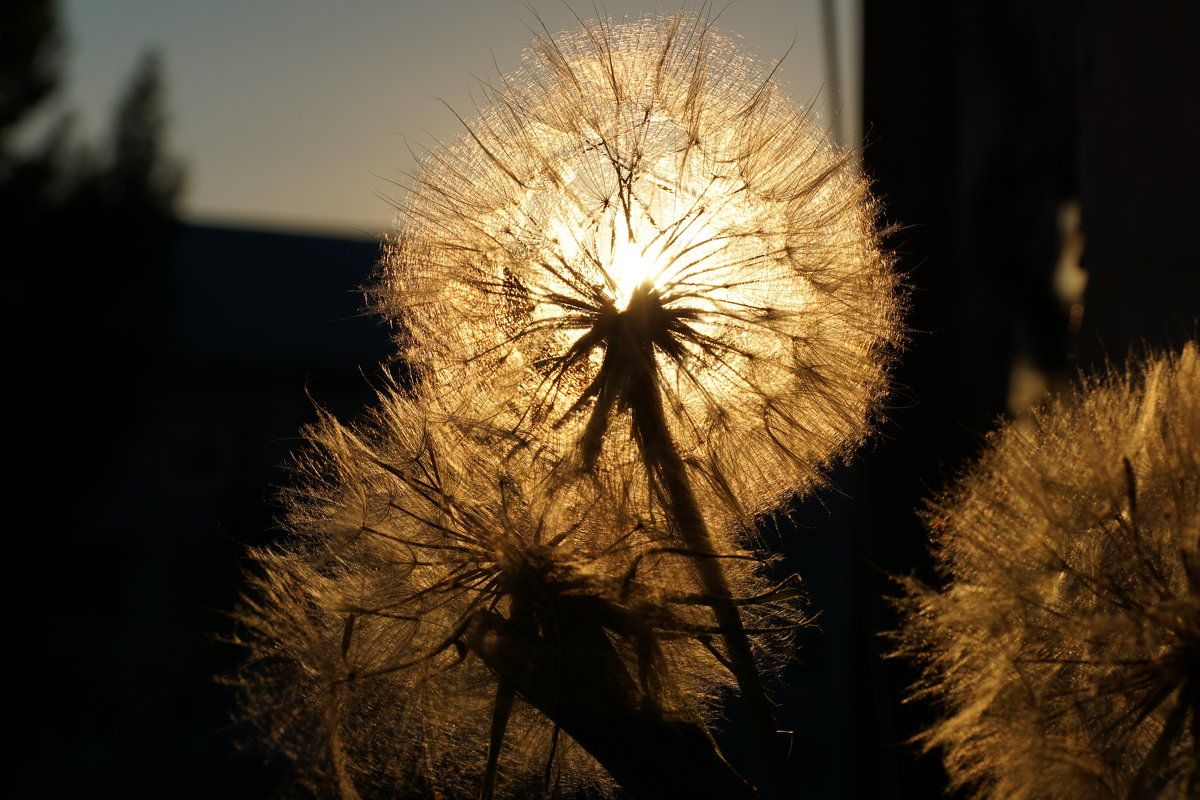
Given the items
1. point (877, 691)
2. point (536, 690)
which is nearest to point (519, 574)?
point (536, 690)

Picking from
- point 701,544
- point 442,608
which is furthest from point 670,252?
point 442,608

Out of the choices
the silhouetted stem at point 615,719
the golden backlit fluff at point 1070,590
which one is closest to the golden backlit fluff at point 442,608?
the silhouetted stem at point 615,719

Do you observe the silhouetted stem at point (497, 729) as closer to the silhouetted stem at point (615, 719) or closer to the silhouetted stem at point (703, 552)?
the silhouetted stem at point (615, 719)

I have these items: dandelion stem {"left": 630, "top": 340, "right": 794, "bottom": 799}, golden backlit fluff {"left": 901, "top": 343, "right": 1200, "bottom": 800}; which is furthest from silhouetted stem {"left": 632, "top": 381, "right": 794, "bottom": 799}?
golden backlit fluff {"left": 901, "top": 343, "right": 1200, "bottom": 800}

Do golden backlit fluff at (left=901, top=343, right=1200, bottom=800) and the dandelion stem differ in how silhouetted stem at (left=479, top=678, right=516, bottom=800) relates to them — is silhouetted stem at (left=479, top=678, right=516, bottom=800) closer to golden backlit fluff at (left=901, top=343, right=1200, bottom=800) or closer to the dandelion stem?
the dandelion stem

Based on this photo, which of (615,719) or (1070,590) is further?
(1070,590)

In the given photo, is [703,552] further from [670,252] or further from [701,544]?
[670,252]
